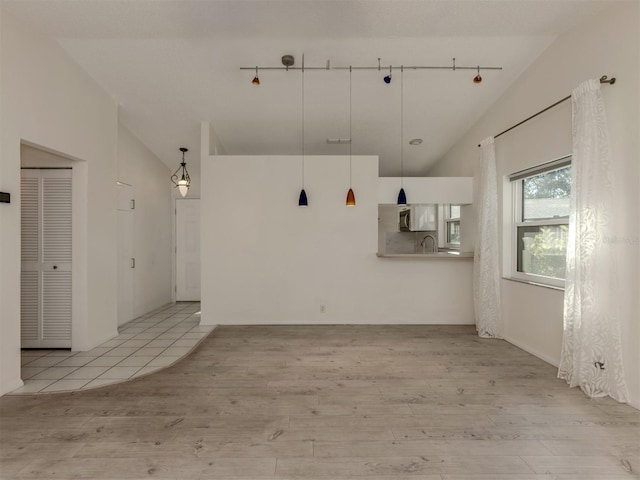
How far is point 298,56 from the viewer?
3.53 meters

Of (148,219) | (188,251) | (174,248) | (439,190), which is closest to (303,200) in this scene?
(439,190)

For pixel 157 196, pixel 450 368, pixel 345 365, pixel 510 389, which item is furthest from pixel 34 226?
pixel 510 389

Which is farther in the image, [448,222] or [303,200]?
[448,222]

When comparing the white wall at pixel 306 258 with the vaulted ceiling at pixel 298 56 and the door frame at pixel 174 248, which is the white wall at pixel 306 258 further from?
the door frame at pixel 174 248

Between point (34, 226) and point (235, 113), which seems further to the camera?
point (235, 113)

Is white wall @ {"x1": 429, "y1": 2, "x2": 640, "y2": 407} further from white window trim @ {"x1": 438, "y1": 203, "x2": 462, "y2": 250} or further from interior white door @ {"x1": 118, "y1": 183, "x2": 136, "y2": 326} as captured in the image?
interior white door @ {"x1": 118, "y1": 183, "x2": 136, "y2": 326}

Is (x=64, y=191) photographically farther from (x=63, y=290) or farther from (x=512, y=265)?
(x=512, y=265)

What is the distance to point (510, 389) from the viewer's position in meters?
2.75

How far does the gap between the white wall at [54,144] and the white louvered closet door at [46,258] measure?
0.24 metres

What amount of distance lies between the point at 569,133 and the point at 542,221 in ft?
3.12

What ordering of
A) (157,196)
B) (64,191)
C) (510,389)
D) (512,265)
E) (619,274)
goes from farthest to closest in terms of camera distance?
(157,196)
(512,265)
(64,191)
(510,389)
(619,274)

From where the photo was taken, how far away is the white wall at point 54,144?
2.69 m

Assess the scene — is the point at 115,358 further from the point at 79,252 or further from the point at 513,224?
the point at 513,224

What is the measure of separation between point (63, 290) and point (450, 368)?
425cm
